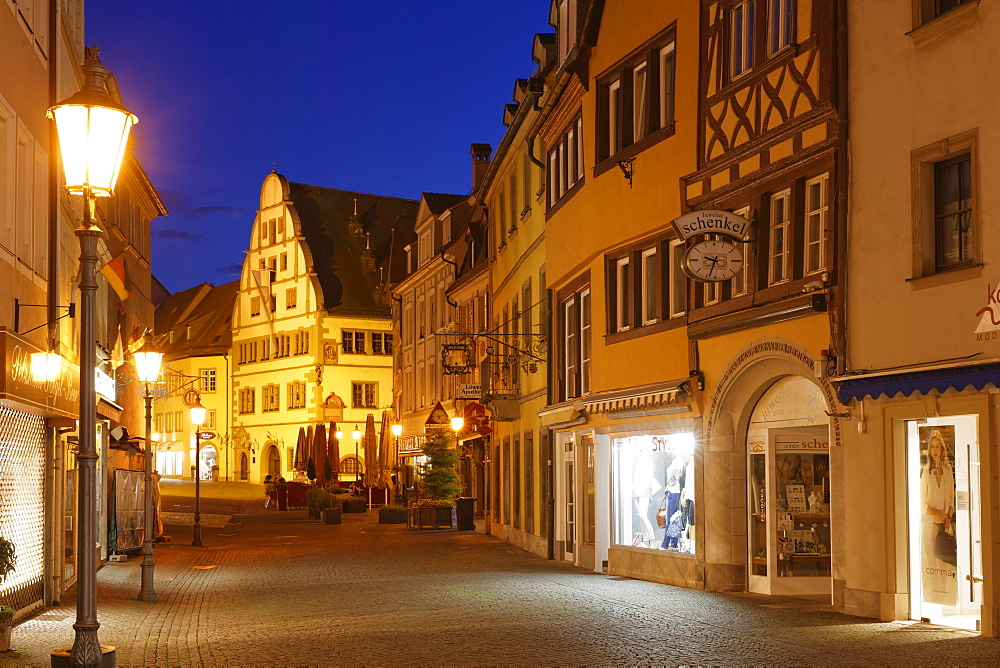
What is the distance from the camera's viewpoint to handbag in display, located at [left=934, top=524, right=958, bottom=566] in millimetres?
13586

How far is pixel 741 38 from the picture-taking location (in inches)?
698

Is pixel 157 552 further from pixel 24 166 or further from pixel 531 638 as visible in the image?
pixel 531 638

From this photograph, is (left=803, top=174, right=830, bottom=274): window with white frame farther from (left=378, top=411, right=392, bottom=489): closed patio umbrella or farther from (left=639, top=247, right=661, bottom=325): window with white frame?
(left=378, top=411, right=392, bottom=489): closed patio umbrella

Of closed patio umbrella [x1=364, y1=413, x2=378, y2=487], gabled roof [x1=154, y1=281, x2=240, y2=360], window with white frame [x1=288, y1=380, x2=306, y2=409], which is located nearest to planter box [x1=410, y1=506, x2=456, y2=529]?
closed patio umbrella [x1=364, y1=413, x2=378, y2=487]

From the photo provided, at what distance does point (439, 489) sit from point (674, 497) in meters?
19.5

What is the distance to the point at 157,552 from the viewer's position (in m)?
28.5

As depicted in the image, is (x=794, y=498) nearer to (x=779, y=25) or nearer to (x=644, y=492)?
(x=644, y=492)

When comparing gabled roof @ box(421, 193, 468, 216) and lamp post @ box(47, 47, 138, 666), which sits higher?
gabled roof @ box(421, 193, 468, 216)

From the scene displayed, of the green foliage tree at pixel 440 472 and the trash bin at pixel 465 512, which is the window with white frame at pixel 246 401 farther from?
the trash bin at pixel 465 512

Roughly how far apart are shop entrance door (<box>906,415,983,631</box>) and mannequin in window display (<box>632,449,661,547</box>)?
21.7 ft

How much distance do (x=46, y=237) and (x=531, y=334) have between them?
1357cm

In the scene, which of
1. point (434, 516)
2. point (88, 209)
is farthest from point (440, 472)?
point (88, 209)

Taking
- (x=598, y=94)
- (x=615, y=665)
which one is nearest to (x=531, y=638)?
(x=615, y=665)

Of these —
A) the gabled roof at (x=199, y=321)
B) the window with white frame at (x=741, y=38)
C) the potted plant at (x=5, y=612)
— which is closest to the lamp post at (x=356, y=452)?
the gabled roof at (x=199, y=321)
